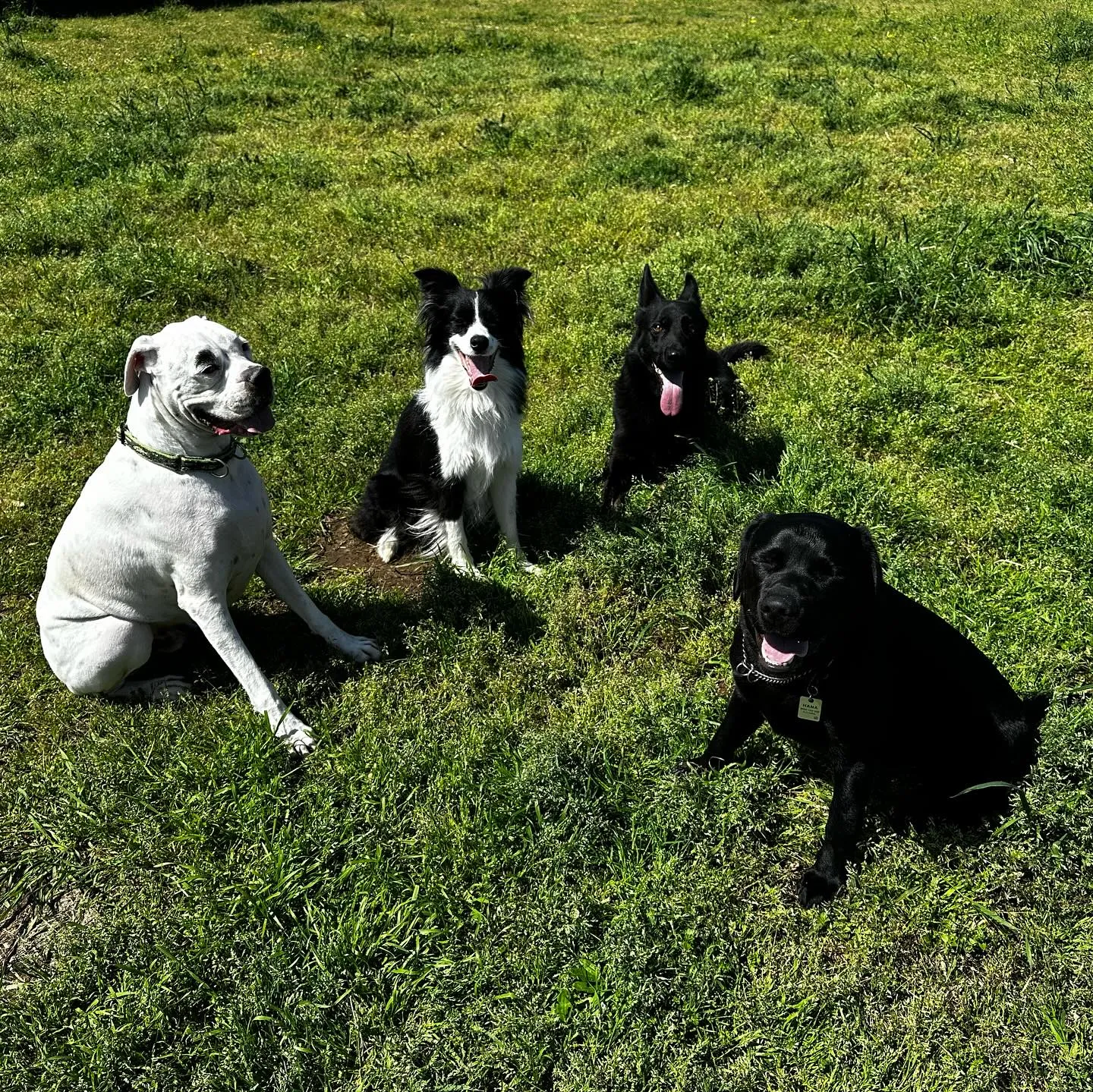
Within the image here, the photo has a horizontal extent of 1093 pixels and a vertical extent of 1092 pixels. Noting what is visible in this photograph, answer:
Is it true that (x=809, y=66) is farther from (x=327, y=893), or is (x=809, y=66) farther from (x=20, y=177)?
(x=327, y=893)

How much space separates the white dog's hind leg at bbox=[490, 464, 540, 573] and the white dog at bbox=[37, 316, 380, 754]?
1.16 metres

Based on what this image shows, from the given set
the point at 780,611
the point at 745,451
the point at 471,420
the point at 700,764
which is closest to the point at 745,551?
the point at 780,611

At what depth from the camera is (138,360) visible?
2934mm

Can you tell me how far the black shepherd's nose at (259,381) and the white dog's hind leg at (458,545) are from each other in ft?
4.35

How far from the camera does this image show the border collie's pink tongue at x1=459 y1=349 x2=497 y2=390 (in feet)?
12.6

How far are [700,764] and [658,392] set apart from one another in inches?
86.6

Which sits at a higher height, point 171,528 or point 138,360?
point 138,360

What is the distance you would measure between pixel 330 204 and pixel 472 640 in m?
5.63

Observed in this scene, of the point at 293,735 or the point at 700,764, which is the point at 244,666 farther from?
the point at 700,764

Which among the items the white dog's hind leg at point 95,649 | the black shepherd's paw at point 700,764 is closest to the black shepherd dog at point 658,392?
the black shepherd's paw at point 700,764

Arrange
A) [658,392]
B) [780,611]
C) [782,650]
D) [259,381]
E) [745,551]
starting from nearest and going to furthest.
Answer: [780,611], [782,650], [745,551], [259,381], [658,392]

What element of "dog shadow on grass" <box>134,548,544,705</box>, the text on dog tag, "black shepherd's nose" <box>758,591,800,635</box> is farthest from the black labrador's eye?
"dog shadow on grass" <box>134,548,544,705</box>

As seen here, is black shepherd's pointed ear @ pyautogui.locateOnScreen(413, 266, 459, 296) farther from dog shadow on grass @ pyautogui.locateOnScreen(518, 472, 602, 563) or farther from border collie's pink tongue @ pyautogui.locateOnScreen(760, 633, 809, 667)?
border collie's pink tongue @ pyautogui.locateOnScreen(760, 633, 809, 667)

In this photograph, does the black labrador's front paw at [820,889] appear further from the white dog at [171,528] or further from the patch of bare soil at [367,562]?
the patch of bare soil at [367,562]
